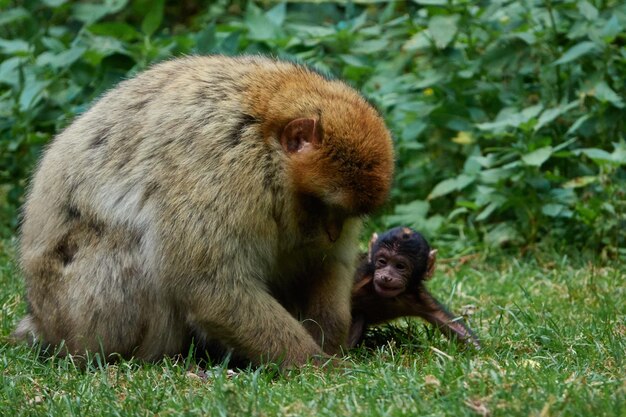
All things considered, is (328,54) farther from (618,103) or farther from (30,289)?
(30,289)

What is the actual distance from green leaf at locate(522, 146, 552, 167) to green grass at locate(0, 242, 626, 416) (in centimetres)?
144

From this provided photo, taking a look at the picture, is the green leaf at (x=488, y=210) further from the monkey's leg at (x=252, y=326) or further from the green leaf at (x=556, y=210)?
the monkey's leg at (x=252, y=326)

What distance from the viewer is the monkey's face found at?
20.5ft

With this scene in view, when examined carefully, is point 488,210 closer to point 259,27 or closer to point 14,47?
point 259,27

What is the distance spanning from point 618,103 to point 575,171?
721 mm

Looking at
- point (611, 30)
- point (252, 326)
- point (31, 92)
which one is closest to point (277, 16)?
point (31, 92)

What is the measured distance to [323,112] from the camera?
5.54m

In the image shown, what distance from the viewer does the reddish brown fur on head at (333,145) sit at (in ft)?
17.8

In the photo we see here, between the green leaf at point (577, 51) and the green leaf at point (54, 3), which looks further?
the green leaf at point (54, 3)

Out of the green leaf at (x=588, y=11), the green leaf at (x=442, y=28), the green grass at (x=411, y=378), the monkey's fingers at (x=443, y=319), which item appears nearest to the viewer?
the green grass at (x=411, y=378)

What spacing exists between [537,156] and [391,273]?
2.53 meters

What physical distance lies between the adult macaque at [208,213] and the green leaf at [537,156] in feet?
8.65

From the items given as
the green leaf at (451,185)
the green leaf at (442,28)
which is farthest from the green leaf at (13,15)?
the green leaf at (451,185)

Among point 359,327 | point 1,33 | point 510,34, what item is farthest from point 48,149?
point 1,33
